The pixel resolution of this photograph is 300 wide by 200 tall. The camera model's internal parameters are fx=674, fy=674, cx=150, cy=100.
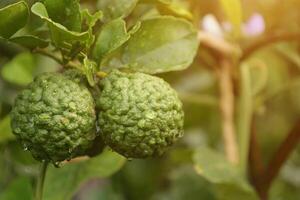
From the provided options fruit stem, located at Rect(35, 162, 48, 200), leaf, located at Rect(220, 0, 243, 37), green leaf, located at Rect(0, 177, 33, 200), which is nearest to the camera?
fruit stem, located at Rect(35, 162, 48, 200)

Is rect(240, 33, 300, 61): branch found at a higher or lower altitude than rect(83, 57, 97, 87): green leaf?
lower

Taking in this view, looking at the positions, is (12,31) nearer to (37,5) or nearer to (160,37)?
(37,5)

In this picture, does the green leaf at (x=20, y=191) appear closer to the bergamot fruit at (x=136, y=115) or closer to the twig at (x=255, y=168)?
the bergamot fruit at (x=136, y=115)

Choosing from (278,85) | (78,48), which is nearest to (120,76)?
(78,48)

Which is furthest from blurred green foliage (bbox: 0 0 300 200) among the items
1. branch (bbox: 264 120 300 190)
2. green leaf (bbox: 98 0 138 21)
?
branch (bbox: 264 120 300 190)

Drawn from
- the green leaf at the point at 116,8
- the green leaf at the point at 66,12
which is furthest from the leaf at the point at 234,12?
the green leaf at the point at 66,12

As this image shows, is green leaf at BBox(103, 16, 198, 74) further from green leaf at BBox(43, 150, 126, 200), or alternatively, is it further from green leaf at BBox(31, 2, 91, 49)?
green leaf at BBox(43, 150, 126, 200)

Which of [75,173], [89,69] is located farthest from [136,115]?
[75,173]

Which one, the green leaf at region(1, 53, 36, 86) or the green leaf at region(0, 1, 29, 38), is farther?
the green leaf at region(1, 53, 36, 86)

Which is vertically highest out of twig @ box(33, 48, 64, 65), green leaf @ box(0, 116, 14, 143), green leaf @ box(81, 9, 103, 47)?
green leaf @ box(81, 9, 103, 47)
